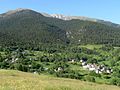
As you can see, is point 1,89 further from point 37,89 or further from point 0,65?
point 0,65

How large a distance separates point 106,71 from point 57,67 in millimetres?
26864

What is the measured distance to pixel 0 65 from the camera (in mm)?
152750

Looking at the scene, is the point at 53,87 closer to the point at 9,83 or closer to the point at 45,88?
the point at 45,88

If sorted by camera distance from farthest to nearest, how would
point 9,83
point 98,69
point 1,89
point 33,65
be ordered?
1. point 98,69
2. point 33,65
3. point 9,83
4. point 1,89

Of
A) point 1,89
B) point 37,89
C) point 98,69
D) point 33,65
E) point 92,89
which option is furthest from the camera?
point 98,69

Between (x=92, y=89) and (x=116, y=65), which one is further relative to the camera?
(x=116, y=65)

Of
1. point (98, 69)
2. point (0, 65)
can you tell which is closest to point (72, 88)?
point (0, 65)

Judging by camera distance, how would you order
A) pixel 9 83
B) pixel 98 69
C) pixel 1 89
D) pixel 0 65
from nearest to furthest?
pixel 1 89 < pixel 9 83 < pixel 0 65 < pixel 98 69

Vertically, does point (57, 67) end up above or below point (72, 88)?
below

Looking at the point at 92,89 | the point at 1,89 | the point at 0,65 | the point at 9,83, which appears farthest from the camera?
the point at 0,65

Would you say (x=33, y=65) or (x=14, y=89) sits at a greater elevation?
(x=14, y=89)

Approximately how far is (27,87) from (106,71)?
14537 cm

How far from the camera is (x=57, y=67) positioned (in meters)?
176

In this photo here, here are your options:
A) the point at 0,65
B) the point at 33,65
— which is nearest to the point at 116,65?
the point at 33,65
